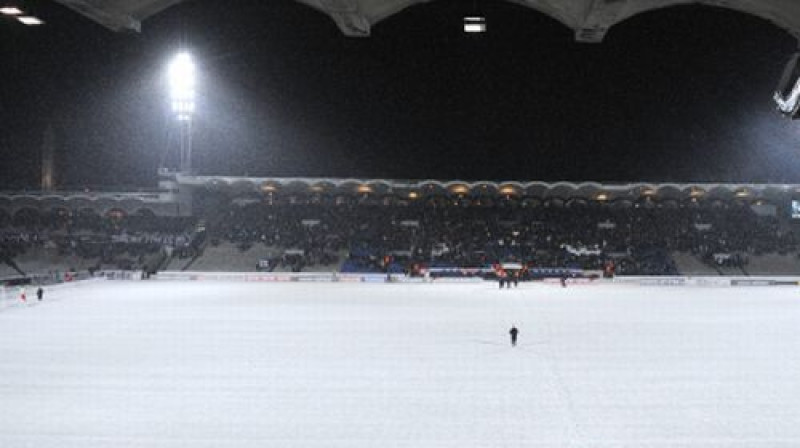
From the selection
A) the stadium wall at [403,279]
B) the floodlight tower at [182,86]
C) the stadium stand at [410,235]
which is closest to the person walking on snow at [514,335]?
the stadium wall at [403,279]

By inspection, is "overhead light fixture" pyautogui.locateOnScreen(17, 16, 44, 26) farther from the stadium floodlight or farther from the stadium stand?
the stadium floodlight

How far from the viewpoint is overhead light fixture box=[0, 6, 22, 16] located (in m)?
5.05

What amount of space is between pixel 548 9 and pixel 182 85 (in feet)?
129

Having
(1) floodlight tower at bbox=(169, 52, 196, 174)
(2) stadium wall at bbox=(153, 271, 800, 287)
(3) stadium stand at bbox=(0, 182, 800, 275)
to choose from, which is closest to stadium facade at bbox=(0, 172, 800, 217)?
(3) stadium stand at bbox=(0, 182, 800, 275)

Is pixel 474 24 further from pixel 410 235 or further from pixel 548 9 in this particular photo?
pixel 410 235

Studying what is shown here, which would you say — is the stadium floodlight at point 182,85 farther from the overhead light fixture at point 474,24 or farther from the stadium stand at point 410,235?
the overhead light fixture at point 474,24

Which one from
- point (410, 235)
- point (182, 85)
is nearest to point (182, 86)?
point (182, 85)

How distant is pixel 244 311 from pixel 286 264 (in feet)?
76.8

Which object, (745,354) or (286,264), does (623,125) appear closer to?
(286,264)

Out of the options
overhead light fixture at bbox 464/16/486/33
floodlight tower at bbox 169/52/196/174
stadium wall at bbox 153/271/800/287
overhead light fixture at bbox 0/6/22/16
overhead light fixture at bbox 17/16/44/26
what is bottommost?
stadium wall at bbox 153/271/800/287

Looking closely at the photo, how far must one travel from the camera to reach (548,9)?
5648mm

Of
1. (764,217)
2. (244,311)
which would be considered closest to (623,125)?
(764,217)

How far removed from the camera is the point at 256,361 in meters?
11.7

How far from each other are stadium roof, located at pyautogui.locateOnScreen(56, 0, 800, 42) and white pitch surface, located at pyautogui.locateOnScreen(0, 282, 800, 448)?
14.0 ft
